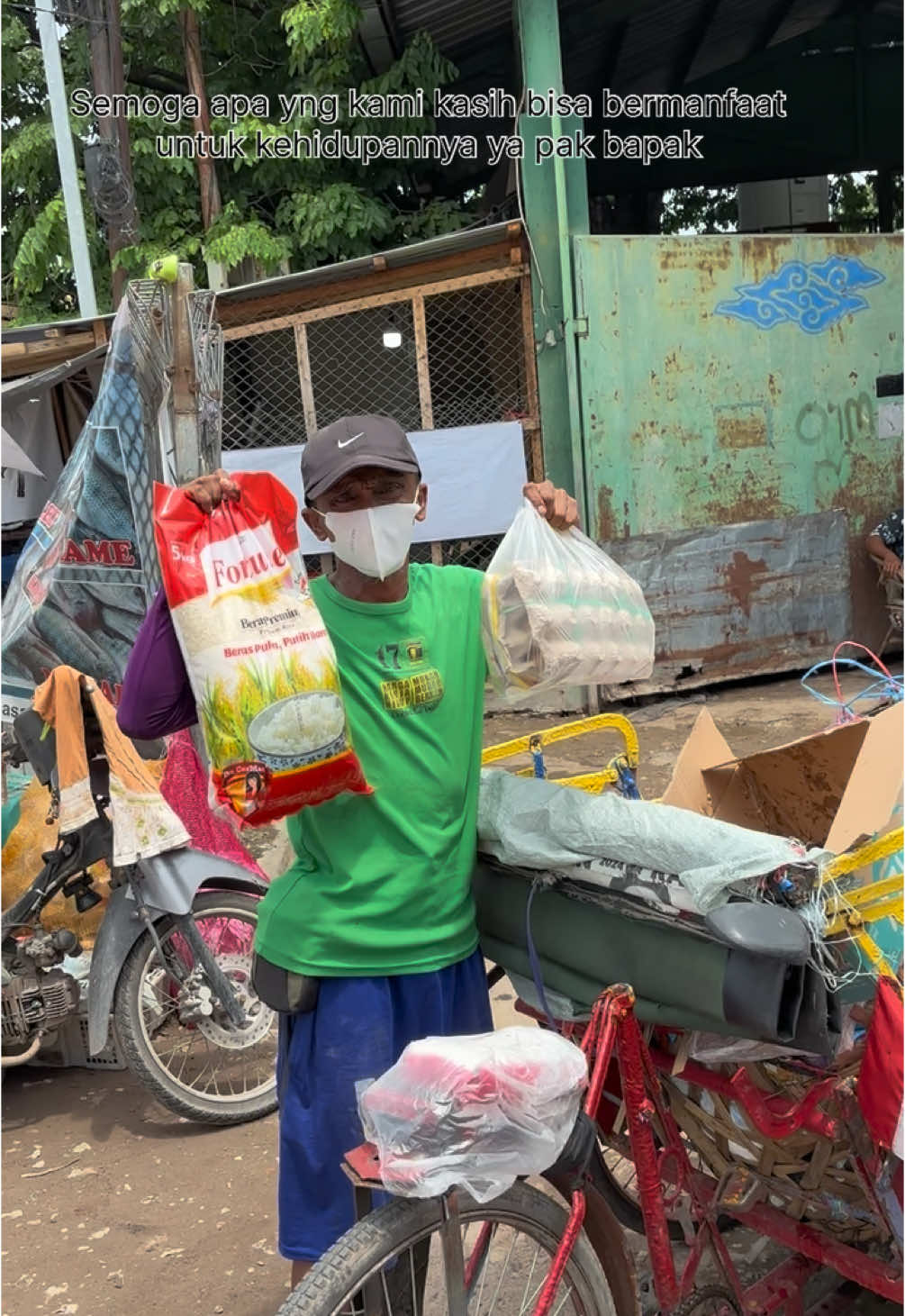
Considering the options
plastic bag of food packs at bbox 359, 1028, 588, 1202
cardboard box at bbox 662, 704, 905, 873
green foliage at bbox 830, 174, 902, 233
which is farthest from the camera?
green foliage at bbox 830, 174, 902, 233

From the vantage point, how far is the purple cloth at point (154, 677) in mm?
1803

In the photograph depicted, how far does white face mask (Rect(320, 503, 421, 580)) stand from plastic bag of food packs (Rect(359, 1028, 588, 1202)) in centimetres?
72

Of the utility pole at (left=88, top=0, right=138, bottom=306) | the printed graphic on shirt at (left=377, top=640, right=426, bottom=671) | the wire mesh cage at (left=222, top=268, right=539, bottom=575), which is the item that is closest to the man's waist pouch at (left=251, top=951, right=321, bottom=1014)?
the printed graphic on shirt at (left=377, top=640, right=426, bottom=671)

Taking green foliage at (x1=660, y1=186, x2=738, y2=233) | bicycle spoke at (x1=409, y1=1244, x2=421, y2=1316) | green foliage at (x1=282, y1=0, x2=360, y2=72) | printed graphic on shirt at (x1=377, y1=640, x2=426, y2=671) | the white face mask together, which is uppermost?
green foliage at (x1=282, y1=0, x2=360, y2=72)

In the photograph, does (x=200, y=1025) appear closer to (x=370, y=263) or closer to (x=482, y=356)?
(x=370, y=263)

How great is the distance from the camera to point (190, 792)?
139 inches

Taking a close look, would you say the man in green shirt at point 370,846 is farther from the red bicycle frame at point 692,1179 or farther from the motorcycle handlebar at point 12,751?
the motorcycle handlebar at point 12,751

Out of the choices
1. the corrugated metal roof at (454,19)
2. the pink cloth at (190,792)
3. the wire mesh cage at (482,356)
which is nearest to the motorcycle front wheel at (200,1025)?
the pink cloth at (190,792)

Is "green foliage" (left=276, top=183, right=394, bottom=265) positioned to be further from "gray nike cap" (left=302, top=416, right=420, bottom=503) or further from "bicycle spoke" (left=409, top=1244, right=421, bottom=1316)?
"bicycle spoke" (left=409, top=1244, right=421, bottom=1316)

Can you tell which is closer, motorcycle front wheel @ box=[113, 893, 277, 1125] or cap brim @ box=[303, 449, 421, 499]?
cap brim @ box=[303, 449, 421, 499]

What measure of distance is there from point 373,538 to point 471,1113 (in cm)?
84

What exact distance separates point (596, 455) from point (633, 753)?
5.22 meters

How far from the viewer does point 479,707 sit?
1940 mm

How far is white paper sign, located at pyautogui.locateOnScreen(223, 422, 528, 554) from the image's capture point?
723cm
